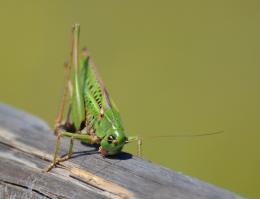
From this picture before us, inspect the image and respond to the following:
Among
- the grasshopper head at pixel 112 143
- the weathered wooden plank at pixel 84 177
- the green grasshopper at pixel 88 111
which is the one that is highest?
the green grasshopper at pixel 88 111

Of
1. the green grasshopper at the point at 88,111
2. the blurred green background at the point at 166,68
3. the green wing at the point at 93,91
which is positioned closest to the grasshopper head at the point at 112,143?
the green grasshopper at the point at 88,111

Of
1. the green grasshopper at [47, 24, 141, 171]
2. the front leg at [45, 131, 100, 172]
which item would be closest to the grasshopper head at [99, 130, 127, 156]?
the green grasshopper at [47, 24, 141, 171]

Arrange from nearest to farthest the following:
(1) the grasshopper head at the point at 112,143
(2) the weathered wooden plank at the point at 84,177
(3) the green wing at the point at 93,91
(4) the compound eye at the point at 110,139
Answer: (2) the weathered wooden plank at the point at 84,177 < (1) the grasshopper head at the point at 112,143 < (4) the compound eye at the point at 110,139 < (3) the green wing at the point at 93,91

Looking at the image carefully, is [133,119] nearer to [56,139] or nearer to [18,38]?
[18,38]

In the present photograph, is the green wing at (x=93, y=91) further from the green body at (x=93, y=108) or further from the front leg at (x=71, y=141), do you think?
the front leg at (x=71, y=141)

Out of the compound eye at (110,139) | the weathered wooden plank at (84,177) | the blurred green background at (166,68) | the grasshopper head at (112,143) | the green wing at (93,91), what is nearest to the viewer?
the weathered wooden plank at (84,177)

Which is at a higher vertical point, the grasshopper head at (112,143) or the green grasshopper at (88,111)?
the green grasshopper at (88,111)

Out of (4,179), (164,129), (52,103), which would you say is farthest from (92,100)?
(52,103)

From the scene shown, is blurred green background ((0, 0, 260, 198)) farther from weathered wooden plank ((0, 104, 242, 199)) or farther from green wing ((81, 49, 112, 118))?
weathered wooden plank ((0, 104, 242, 199))
